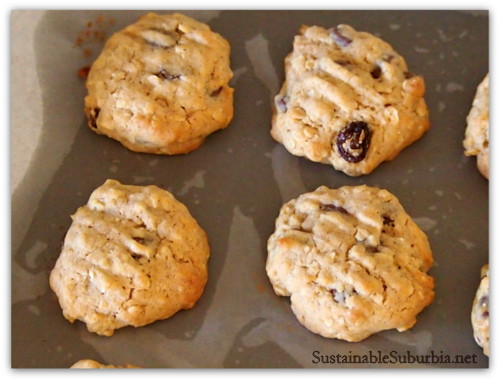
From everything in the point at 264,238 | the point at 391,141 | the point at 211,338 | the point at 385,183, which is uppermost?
the point at 391,141

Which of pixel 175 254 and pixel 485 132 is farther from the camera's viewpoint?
pixel 485 132

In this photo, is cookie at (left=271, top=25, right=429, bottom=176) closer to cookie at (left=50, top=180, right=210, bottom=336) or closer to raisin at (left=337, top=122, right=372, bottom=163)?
raisin at (left=337, top=122, right=372, bottom=163)

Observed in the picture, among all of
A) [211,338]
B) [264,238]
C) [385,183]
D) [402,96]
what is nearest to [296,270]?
[264,238]

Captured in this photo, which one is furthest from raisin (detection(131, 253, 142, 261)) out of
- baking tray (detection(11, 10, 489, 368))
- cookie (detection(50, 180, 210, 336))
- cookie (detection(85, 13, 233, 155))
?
cookie (detection(85, 13, 233, 155))

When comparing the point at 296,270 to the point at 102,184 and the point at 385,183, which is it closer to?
the point at 385,183

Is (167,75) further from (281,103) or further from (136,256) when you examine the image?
(136,256)

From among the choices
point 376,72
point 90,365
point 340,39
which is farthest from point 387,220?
point 90,365

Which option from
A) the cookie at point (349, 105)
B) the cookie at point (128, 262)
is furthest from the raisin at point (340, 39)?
the cookie at point (128, 262)
